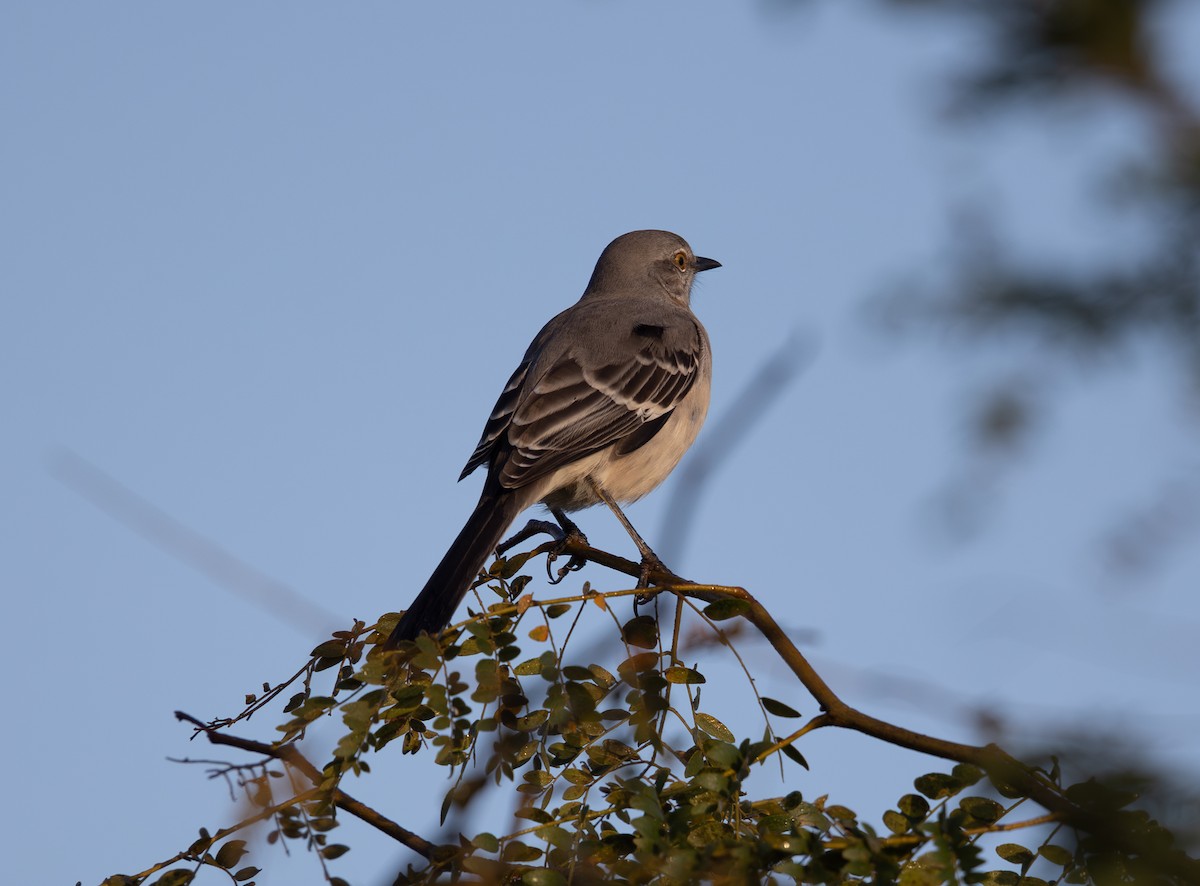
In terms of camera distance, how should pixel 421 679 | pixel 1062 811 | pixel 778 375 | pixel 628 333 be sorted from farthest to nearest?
pixel 628 333 → pixel 421 679 → pixel 778 375 → pixel 1062 811

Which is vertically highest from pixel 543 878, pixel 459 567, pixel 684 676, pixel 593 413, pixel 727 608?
pixel 593 413

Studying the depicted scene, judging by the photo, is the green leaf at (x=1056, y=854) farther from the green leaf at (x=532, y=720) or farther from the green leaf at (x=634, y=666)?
the green leaf at (x=532, y=720)

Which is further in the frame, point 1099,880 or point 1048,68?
point 1099,880

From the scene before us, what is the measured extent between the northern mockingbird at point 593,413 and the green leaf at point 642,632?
1727 millimetres

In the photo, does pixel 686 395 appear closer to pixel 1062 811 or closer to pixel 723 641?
pixel 723 641

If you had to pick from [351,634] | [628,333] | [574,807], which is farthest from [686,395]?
[574,807]

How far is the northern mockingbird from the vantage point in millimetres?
5844

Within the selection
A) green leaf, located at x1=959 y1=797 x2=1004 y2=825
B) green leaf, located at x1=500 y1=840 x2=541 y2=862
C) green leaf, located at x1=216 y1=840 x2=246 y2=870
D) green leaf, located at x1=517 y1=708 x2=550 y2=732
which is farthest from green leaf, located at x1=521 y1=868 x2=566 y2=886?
green leaf, located at x1=959 y1=797 x2=1004 y2=825

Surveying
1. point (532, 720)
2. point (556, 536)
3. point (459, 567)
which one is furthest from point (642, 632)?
point (556, 536)

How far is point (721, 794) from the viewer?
2578mm

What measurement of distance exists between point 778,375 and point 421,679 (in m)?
1.23

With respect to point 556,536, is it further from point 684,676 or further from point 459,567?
point 684,676

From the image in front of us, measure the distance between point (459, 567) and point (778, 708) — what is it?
188cm

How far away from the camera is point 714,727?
3.15 meters
